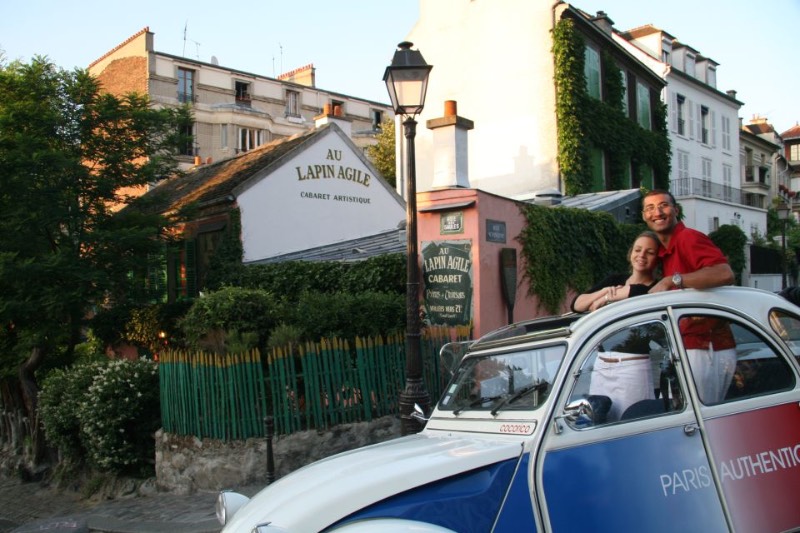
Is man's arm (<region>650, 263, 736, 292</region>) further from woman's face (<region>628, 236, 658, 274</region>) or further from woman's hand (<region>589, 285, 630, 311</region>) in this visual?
woman's face (<region>628, 236, 658, 274</region>)

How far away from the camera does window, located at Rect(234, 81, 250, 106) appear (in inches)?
1599

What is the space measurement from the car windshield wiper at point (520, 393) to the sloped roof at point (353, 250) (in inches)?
336

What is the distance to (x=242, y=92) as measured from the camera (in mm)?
40906

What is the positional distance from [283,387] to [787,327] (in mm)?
5822

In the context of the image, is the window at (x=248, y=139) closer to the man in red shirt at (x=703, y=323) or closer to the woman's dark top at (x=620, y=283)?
the woman's dark top at (x=620, y=283)

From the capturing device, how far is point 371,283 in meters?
11.3

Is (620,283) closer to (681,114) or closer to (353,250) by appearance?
(353,250)

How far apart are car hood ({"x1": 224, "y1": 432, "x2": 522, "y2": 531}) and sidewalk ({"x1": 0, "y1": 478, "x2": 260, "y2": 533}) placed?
12.9ft

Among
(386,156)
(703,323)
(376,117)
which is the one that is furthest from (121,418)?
(376,117)

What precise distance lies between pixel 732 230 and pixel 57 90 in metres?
24.8

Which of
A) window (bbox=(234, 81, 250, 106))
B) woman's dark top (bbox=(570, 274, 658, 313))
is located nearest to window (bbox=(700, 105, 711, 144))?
window (bbox=(234, 81, 250, 106))

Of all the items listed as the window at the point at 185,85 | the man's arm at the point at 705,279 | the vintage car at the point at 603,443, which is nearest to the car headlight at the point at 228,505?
the vintage car at the point at 603,443

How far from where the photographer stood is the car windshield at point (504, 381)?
3.72 metres

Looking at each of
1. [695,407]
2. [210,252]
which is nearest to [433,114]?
[210,252]
